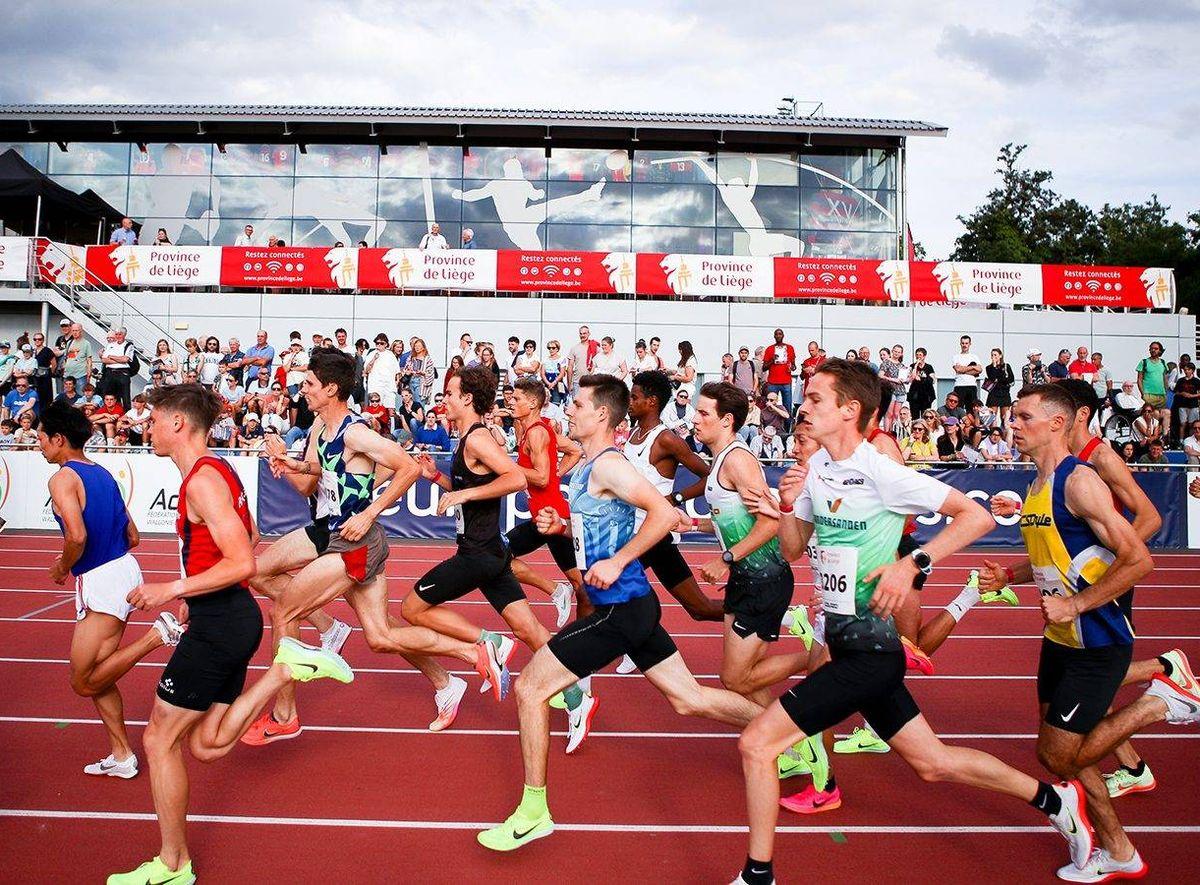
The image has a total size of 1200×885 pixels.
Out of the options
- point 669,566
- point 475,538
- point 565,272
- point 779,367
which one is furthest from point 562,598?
point 565,272

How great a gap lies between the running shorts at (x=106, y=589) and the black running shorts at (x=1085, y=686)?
4.57 metres

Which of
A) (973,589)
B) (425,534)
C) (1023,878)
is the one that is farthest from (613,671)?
(425,534)

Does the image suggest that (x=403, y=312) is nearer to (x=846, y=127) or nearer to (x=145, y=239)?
(x=145, y=239)

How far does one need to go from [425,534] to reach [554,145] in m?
15.8

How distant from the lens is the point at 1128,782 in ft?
17.2

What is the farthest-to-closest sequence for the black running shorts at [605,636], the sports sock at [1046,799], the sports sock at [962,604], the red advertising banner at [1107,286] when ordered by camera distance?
the red advertising banner at [1107,286]
the sports sock at [962,604]
the black running shorts at [605,636]
the sports sock at [1046,799]

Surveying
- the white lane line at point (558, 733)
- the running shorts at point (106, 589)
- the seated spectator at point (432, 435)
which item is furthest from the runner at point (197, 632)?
the seated spectator at point (432, 435)

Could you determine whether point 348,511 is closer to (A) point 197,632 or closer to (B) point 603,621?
(A) point 197,632

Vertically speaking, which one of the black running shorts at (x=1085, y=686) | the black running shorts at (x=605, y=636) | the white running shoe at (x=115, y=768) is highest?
the black running shorts at (x=605, y=636)

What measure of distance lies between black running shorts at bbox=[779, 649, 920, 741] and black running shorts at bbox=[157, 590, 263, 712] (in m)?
2.33

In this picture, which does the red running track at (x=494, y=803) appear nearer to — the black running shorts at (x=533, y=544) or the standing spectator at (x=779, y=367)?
the black running shorts at (x=533, y=544)

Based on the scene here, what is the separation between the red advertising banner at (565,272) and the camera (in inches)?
881

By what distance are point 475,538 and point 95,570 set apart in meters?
2.35

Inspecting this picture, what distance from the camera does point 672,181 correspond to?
28031 mm
